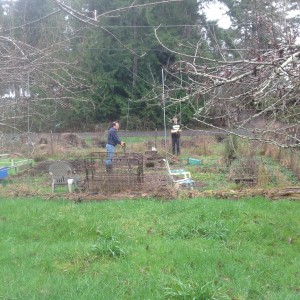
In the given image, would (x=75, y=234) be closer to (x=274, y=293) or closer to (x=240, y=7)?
(x=274, y=293)

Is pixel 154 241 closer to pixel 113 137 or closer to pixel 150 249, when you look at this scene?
pixel 150 249

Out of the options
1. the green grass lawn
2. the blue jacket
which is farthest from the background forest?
the blue jacket

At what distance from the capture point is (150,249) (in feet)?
19.6

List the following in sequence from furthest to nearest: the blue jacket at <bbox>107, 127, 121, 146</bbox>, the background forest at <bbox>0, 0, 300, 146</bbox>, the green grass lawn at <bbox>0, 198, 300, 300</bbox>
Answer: the blue jacket at <bbox>107, 127, 121, 146</bbox> → the green grass lawn at <bbox>0, 198, 300, 300</bbox> → the background forest at <bbox>0, 0, 300, 146</bbox>

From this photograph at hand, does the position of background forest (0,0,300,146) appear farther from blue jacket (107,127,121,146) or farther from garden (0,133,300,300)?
blue jacket (107,127,121,146)

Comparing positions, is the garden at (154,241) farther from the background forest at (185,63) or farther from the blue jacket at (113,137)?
the blue jacket at (113,137)

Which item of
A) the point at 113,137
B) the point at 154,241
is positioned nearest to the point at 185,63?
the point at 154,241

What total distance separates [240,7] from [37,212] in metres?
5.24

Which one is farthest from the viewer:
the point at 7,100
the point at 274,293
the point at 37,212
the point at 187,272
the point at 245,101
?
the point at 37,212

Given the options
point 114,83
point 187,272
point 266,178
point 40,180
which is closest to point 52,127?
point 114,83

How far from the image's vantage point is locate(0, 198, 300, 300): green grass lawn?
467 cm

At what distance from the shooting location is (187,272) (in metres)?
5.15

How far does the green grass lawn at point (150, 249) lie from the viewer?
15.3ft

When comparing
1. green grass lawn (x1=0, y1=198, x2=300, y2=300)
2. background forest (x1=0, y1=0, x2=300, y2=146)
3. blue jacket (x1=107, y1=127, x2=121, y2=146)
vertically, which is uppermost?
background forest (x1=0, y1=0, x2=300, y2=146)
